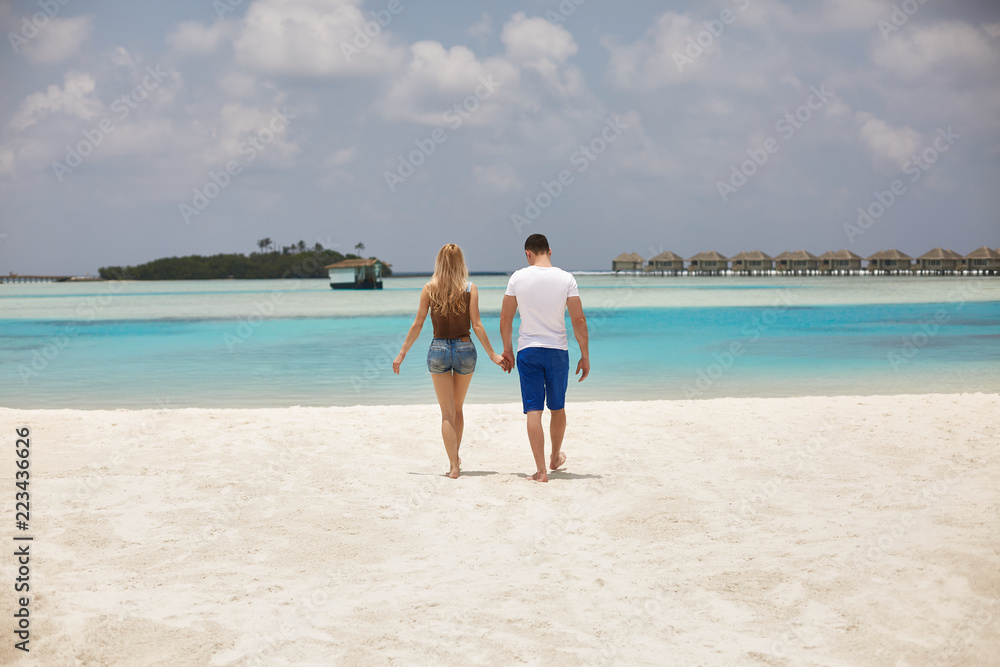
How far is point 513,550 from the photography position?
4.37 m

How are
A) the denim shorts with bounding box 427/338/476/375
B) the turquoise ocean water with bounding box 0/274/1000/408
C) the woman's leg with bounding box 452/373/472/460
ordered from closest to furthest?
the denim shorts with bounding box 427/338/476/375
the woman's leg with bounding box 452/373/472/460
the turquoise ocean water with bounding box 0/274/1000/408

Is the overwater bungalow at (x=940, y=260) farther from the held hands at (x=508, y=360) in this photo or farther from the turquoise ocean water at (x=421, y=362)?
the held hands at (x=508, y=360)

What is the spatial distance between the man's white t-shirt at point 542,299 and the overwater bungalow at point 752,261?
14136 centimetres

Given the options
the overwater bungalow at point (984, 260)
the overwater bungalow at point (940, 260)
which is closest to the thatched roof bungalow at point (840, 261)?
the overwater bungalow at point (940, 260)

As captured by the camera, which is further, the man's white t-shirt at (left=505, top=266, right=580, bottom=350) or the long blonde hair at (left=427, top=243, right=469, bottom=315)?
the long blonde hair at (left=427, top=243, right=469, bottom=315)

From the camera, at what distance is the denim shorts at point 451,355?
5746 mm

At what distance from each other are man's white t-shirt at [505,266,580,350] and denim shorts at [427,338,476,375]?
482 millimetres

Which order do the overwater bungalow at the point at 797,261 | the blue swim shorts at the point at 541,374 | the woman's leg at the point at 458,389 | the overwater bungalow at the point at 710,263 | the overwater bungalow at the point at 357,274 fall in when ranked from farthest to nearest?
the overwater bungalow at the point at 710,263 → the overwater bungalow at the point at 797,261 → the overwater bungalow at the point at 357,274 → the woman's leg at the point at 458,389 → the blue swim shorts at the point at 541,374

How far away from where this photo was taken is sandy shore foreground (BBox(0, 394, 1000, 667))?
127 inches

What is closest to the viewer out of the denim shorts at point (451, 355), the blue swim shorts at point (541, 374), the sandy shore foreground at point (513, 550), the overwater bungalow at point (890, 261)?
the sandy shore foreground at point (513, 550)

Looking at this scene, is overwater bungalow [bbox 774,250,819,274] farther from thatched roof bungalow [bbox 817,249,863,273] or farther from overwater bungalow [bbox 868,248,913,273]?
overwater bungalow [bbox 868,248,913,273]

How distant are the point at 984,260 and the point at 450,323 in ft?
445

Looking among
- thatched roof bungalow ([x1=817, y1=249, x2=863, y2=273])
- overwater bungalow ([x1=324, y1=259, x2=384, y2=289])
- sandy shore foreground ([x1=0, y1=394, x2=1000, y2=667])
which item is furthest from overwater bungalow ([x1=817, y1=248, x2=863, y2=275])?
sandy shore foreground ([x1=0, y1=394, x2=1000, y2=667])

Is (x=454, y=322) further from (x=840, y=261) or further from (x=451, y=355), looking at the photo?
(x=840, y=261)
